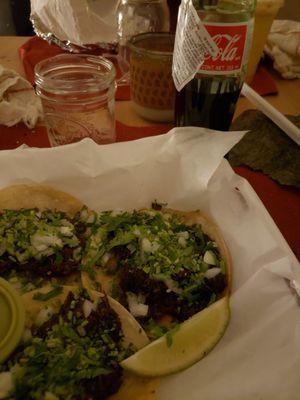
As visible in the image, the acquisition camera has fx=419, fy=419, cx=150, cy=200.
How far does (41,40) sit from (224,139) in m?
1.16

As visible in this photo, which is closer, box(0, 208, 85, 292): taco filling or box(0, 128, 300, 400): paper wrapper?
box(0, 128, 300, 400): paper wrapper

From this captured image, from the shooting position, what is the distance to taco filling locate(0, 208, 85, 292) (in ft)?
2.91

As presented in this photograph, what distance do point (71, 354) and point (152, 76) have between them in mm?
898

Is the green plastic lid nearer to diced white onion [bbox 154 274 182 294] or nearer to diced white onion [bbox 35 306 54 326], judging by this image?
diced white onion [bbox 35 306 54 326]

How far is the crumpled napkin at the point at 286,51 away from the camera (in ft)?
5.62

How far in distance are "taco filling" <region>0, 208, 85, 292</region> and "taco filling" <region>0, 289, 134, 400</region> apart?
3.9 inches

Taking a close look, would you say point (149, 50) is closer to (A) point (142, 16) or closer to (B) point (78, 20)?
(A) point (142, 16)

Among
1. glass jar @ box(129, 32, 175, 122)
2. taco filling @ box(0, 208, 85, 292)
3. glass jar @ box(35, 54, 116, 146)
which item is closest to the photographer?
taco filling @ box(0, 208, 85, 292)

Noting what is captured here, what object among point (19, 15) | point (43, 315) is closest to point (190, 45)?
point (43, 315)

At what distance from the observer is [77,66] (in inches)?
52.1

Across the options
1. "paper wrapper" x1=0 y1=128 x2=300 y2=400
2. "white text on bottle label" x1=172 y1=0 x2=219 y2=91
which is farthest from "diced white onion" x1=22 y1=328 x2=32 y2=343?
"white text on bottle label" x1=172 y1=0 x2=219 y2=91

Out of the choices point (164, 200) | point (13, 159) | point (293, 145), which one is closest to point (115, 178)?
point (164, 200)

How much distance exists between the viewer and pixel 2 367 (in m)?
0.69

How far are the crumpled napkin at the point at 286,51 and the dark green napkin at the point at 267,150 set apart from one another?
38 centimetres
